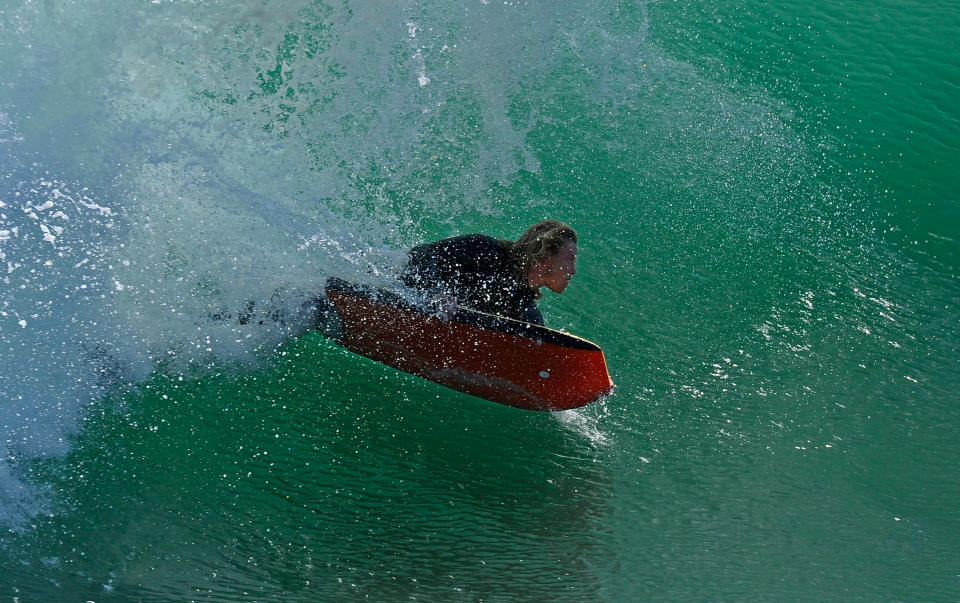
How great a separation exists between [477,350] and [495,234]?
169 cm

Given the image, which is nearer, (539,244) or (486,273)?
(539,244)

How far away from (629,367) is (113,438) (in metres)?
2.65

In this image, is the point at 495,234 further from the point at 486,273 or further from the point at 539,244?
the point at 539,244

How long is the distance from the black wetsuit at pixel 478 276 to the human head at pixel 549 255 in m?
0.07

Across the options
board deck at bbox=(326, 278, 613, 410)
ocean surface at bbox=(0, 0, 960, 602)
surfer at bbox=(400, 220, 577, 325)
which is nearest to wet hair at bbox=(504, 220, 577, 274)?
surfer at bbox=(400, 220, 577, 325)

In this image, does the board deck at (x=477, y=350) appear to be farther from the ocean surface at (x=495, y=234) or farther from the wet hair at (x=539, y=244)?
the wet hair at (x=539, y=244)

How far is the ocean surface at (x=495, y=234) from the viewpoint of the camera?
3102 mm

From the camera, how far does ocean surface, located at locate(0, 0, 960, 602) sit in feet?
10.2

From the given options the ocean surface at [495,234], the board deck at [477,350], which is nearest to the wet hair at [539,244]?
the board deck at [477,350]

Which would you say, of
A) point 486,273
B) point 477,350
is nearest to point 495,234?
point 486,273

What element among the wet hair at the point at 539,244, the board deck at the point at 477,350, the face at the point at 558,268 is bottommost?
the board deck at the point at 477,350

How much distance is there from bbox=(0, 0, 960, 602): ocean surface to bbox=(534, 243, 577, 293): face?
81 centimetres

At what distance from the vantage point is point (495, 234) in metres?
5.00

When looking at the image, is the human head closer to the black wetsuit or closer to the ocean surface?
the black wetsuit
